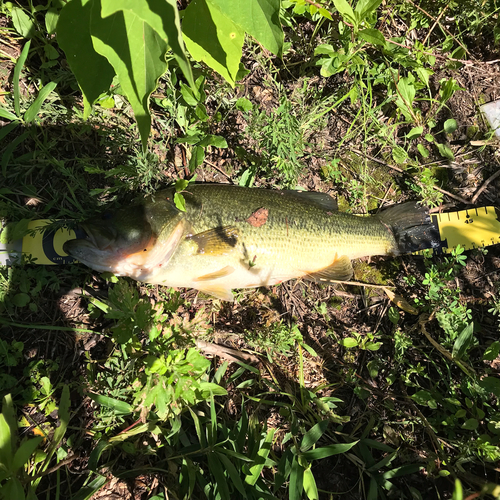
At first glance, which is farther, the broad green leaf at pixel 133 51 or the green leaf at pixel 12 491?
the green leaf at pixel 12 491

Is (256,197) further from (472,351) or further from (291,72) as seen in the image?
(472,351)

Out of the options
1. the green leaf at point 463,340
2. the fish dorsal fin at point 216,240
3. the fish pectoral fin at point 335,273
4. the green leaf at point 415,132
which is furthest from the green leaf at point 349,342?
the green leaf at point 415,132

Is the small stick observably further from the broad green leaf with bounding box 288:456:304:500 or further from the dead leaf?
the broad green leaf with bounding box 288:456:304:500

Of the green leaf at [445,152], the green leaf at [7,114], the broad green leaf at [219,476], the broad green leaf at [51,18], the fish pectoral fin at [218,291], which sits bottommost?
the broad green leaf at [219,476]

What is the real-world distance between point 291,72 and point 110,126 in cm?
184

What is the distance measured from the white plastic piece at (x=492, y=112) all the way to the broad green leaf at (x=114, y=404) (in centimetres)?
457

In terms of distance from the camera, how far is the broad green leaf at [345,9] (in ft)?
8.75

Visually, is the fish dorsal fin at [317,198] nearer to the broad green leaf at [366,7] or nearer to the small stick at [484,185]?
the broad green leaf at [366,7]

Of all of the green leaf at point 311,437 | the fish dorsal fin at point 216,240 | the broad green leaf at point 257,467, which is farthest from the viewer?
the fish dorsal fin at point 216,240

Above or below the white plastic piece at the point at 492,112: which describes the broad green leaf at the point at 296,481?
below

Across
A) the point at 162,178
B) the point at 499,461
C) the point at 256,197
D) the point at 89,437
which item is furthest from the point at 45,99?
the point at 499,461

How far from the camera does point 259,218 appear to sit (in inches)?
111

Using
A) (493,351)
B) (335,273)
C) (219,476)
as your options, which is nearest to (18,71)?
(335,273)

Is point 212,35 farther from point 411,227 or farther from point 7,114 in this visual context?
point 411,227
